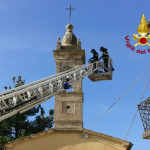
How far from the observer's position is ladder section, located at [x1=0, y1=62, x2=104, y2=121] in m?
13.2

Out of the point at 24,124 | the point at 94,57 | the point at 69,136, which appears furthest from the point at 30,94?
the point at 24,124

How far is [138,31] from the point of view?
7480 mm

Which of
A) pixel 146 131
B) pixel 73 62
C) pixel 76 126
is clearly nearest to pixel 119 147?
pixel 76 126

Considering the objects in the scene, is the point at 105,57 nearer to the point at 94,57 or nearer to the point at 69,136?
the point at 94,57

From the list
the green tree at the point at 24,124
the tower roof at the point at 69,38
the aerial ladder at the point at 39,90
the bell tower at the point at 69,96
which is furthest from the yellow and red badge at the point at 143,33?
the green tree at the point at 24,124

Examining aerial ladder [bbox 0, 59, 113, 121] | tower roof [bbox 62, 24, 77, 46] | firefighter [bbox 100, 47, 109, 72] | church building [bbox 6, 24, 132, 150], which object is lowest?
church building [bbox 6, 24, 132, 150]

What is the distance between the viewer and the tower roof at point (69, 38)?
1006 inches

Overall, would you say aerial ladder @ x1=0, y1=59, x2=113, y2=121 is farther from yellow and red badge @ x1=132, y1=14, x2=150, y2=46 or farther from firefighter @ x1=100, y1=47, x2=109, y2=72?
yellow and red badge @ x1=132, y1=14, x2=150, y2=46

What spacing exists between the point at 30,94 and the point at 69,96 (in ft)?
33.0

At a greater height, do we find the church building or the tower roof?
the tower roof

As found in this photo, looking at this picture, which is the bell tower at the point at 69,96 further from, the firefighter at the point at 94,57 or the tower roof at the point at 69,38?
the firefighter at the point at 94,57

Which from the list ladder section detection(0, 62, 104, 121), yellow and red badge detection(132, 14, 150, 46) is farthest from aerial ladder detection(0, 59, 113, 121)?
yellow and red badge detection(132, 14, 150, 46)

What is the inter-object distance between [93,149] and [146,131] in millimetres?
16070

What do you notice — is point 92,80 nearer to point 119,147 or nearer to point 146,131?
point 119,147
